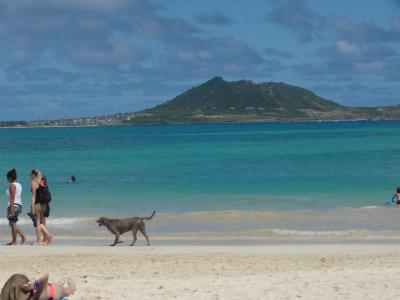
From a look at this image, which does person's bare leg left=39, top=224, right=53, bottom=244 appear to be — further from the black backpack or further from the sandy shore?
the black backpack

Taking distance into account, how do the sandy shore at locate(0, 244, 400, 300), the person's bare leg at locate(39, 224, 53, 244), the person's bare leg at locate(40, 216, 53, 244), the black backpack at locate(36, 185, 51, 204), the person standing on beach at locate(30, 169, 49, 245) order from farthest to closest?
1. the person's bare leg at locate(39, 224, 53, 244)
2. the person's bare leg at locate(40, 216, 53, 244)
3. the black backpack at locate(36, 185, 51, 204)
4. the person standing on beach at locate(30, 169, 49, 245)
5. the sandy shore at locate(0, 244, 400, 300)

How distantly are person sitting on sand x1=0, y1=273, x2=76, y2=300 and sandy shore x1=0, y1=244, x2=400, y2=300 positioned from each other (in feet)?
5.34

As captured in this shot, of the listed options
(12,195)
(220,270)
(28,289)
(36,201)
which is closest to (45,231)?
(36,201)

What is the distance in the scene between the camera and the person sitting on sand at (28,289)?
24.4 feet

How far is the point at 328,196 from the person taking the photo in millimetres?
28203

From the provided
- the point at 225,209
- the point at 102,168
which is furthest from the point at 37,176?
the point at 102,168

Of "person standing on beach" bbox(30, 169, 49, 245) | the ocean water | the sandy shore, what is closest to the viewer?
the sandy shore

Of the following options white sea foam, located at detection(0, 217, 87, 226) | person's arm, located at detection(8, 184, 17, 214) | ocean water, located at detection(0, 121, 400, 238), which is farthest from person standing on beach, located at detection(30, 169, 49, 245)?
ocean water, located at detection(0, 121, 400, 238)

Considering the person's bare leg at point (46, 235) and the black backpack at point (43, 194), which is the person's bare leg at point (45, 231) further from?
the black backpack at point (43, 194)

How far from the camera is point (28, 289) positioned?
7.50 m

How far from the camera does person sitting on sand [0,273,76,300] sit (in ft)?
24.4

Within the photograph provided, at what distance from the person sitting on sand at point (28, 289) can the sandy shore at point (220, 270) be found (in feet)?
5.34

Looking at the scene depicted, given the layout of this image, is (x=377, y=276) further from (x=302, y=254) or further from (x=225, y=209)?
(x=225, y=209)

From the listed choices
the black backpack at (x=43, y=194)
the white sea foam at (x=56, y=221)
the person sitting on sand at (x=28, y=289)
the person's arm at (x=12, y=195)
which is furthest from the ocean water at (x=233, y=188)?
the person sitting on sand at (x=28, y=289)
